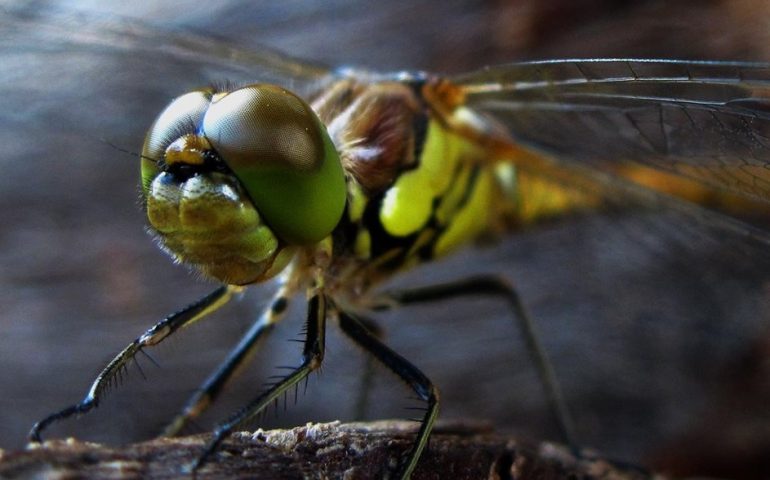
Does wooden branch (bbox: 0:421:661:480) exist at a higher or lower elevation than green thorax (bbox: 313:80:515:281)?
lower

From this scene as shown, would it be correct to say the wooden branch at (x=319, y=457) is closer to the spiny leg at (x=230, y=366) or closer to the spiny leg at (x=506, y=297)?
the spiny leg at (x=230, y=366)

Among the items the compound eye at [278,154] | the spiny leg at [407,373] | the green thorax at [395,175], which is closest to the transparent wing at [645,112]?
the green thorax at [395,175]

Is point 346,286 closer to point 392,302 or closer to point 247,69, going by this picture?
point 392,302

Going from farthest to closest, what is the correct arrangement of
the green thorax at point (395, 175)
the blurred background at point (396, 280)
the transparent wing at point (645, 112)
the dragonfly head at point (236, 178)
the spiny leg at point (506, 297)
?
1. the blurred background at point (396, 280)
2. the spiny leg at point (506, 297)
3. the green thorax at point (395, 175)
4. the transparent wing at point (645, 112)
5. the dragonfly head at point (236, 178)

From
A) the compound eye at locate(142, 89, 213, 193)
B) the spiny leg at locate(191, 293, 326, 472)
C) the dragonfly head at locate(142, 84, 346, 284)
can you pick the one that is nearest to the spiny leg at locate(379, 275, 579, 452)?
the spiny leg at locate(191, 293, 326, 472)

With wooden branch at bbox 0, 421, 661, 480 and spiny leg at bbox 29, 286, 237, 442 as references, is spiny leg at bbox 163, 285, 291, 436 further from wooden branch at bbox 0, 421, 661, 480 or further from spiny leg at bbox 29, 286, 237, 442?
wooden branch at bbox 0, 421, 661, 480

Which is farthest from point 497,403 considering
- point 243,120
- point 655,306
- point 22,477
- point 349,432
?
point 22,477
